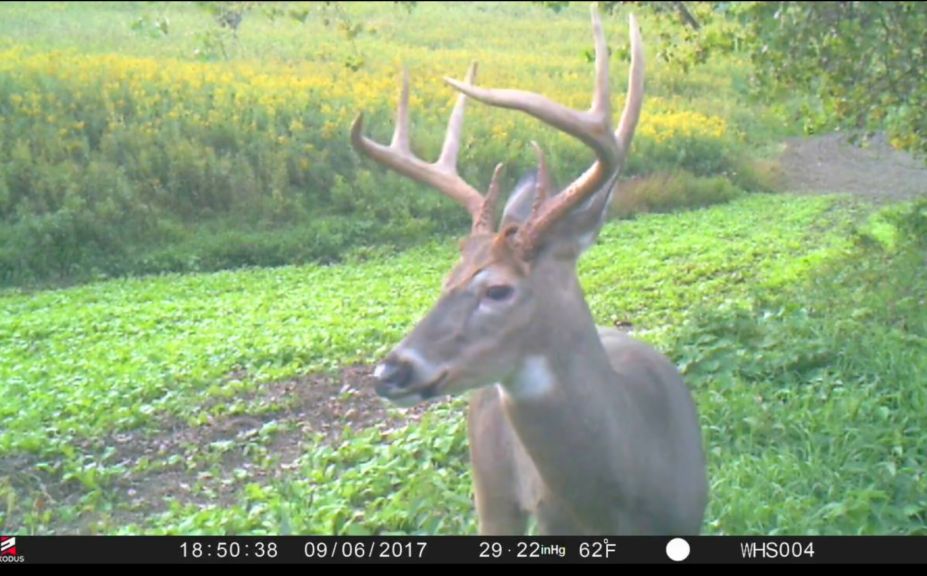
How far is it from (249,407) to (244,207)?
714 cm

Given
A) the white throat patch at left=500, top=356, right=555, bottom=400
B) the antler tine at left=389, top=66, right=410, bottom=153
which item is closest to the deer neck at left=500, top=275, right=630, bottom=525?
the white throat patch at left=500, top=356, right=555, bottom=400

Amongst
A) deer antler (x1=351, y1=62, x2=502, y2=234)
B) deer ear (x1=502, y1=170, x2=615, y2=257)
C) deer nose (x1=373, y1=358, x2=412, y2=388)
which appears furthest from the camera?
deer antler (x1=351, y1=62, x2=502, y2=234)

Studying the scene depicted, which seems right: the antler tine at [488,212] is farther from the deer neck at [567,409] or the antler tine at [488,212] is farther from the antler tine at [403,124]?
the antler tine at [403,124]

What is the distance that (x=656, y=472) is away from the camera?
3633mm

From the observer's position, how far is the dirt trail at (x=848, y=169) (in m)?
13.7

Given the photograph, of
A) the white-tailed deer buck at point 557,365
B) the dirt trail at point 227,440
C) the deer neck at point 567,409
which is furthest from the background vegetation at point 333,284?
the deer neck at point 567,409

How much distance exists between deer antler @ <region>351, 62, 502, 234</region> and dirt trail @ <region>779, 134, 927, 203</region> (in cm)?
885

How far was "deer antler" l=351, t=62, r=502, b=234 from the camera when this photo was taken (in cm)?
380

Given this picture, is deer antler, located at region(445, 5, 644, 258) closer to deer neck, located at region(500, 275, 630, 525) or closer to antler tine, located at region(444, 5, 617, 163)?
antler tine, located at region(444, 5, 617, 163)

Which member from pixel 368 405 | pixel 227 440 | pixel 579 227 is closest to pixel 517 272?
pixel 579 227

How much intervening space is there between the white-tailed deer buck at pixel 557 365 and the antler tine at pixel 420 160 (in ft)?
0.47

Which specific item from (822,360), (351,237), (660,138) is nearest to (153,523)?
(822,360)

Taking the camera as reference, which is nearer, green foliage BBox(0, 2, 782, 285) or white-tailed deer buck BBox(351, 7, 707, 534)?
white-tailed deer buck BBox(351, 7, 707, 534)

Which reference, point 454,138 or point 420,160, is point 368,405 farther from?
point 420,160
